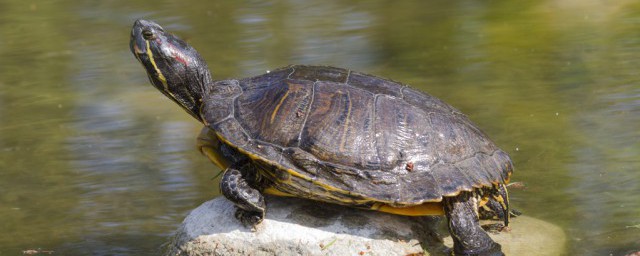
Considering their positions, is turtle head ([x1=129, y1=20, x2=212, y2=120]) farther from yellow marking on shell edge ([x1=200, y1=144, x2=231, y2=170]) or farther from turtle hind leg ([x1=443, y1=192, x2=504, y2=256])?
turtle hind leg ([x1=443, y1=192, x2=504, y2=256])

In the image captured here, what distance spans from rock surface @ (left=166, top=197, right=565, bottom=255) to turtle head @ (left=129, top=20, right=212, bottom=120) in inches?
27.8

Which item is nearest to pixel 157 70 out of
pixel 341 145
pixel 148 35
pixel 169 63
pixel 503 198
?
pixel 169 63

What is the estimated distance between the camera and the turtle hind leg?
4.73 m

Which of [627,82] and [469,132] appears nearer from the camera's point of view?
[469,132]

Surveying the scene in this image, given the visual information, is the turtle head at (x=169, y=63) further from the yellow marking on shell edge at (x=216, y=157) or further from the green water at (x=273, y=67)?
the green water at (x=273, y=67)

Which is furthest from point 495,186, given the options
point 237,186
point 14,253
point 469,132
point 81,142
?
point 81,142

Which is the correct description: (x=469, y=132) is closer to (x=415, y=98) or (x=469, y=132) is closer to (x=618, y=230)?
(x=415, y=98)

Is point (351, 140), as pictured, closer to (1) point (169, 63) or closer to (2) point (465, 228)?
(2) point (465, 228)

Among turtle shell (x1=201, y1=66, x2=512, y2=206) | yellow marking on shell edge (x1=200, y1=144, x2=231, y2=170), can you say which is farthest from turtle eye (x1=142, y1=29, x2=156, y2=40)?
yellow marking on shell edge (x1=200, y1=144, x2=231, y2=170)

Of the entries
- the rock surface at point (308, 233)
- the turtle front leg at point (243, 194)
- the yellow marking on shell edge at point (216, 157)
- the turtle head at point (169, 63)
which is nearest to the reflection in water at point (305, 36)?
the turtle head at point (169, 63)

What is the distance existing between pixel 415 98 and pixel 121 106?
171 inches

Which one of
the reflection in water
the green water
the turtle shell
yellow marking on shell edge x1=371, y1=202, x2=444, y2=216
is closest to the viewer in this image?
the turtle shell

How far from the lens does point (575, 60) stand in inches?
346

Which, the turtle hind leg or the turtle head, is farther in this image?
the turtle head
